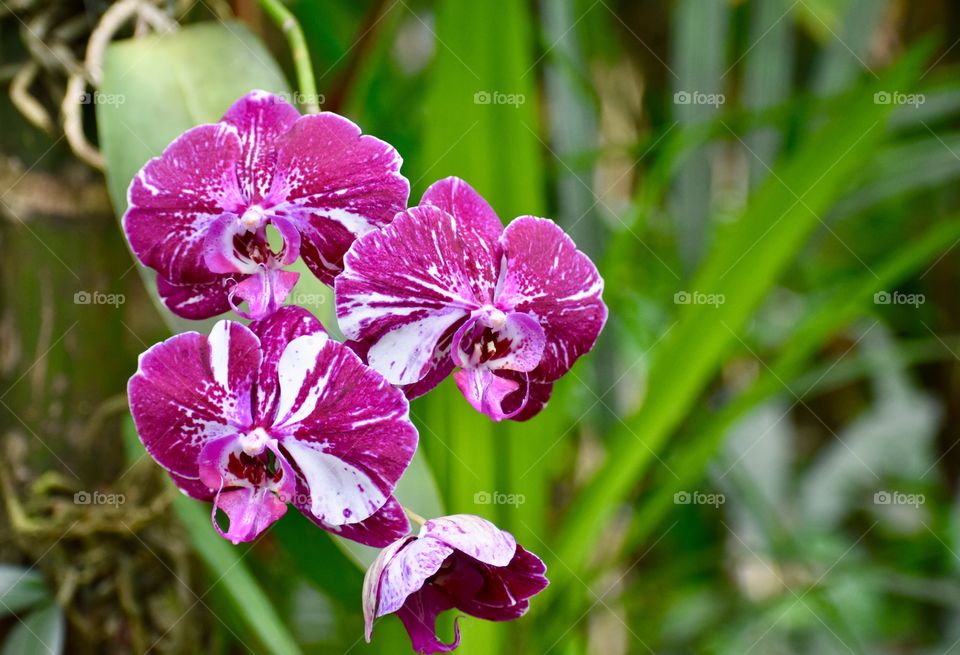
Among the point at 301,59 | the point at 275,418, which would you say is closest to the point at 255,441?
the point at 275,418

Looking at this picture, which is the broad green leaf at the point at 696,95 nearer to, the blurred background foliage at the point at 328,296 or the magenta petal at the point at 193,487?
the blurred background foliage at the point at 328,296

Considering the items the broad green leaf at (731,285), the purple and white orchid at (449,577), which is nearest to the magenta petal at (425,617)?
Answer: the purple and white orchid at (449,577)

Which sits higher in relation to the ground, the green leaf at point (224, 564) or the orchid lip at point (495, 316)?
the orchid lip at point (495, 316)

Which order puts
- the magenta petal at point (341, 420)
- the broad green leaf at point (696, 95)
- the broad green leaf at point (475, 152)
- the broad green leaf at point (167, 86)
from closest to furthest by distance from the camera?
the magenta petal at point (341, 420) < the broad green leaf at point (167, 86) < the broad green leaf at point (475, 152) < the broad green leaf at point (696, 95)

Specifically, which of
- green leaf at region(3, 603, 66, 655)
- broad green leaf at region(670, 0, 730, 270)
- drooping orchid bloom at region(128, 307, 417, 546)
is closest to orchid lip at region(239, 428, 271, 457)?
drooping orchid bloom at region(128, 307, 417, 546)

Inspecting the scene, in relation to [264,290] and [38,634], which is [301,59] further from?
[38,634]
